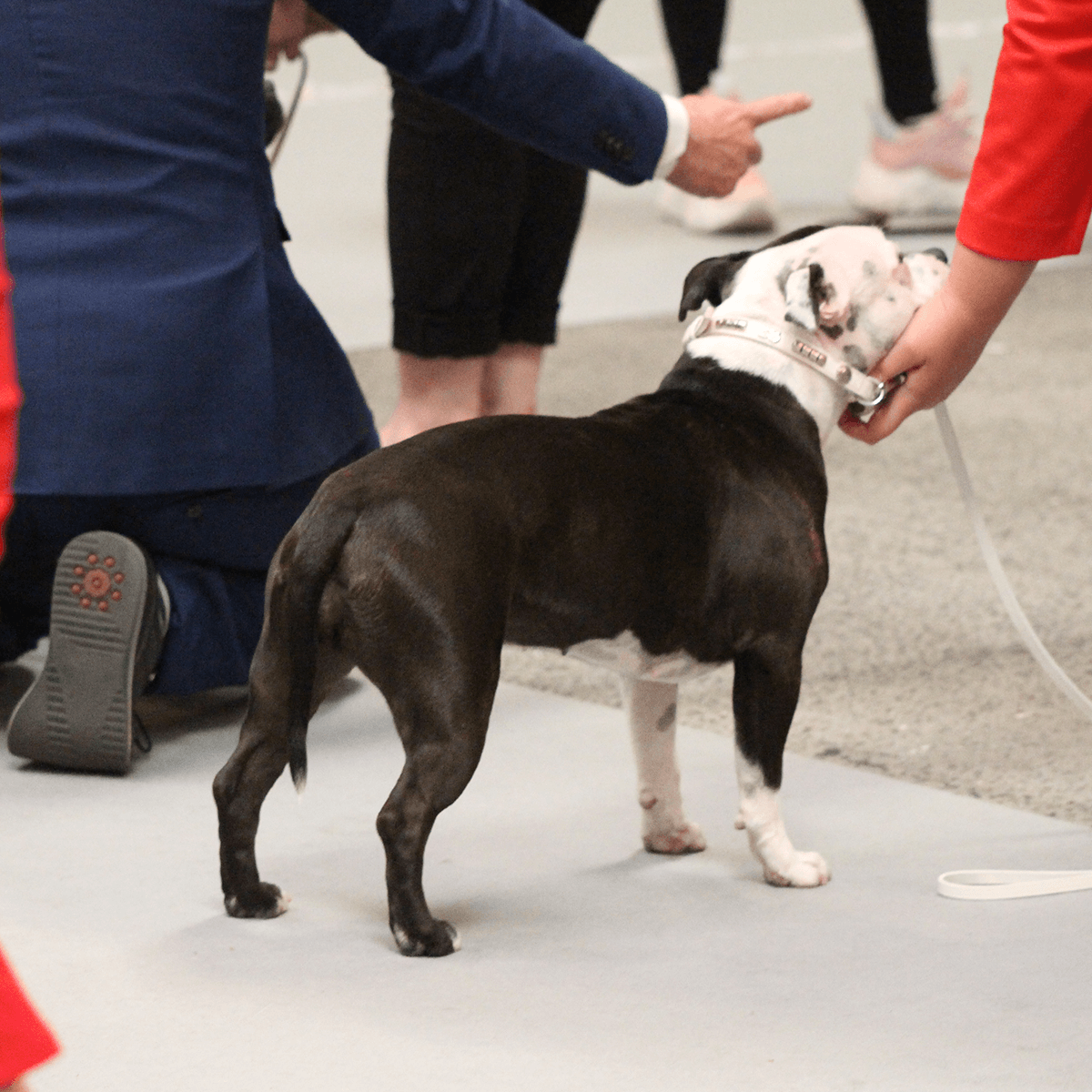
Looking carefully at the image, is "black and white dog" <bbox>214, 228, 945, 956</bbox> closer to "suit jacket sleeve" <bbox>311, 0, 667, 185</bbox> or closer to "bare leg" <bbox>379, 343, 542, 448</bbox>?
"suit jacket sleeve" <bbox>311, 0, 667, 185</bbox>

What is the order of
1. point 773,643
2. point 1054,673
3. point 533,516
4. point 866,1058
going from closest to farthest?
point 866,1058 < point 533,516 < point 773,643 < point 1054,673

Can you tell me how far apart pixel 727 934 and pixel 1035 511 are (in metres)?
1.71

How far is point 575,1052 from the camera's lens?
4.93 feet

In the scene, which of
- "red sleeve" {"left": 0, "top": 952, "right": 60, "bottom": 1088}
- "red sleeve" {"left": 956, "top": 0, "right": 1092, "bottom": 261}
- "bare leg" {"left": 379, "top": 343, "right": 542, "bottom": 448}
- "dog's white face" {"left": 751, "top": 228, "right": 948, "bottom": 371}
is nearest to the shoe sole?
"dog's white face" {"left": 751, "top": 228, "right": 948, "bottom": 371}

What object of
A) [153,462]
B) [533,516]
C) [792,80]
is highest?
[533,516]

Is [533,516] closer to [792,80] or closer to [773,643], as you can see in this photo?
[773,643]

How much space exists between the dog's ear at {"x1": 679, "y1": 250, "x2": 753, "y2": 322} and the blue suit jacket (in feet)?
1.10

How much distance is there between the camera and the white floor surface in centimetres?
149

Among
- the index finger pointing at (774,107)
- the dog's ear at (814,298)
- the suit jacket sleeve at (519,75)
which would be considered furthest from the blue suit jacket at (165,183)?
the dog's ear at (814,298)

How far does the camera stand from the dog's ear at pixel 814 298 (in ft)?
5.98

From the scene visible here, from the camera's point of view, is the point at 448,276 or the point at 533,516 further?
the point at 448,276

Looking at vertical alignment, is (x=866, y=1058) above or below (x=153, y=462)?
below

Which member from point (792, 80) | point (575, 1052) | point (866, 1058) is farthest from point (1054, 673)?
point (792, 80)

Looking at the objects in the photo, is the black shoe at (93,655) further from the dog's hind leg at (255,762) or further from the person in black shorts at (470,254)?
the person in black shorts at (470,254)
